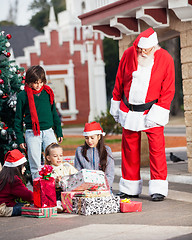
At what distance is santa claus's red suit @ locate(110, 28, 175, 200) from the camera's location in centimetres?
776

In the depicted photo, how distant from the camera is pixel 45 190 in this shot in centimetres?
707

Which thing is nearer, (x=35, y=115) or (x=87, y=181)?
(x=87, y=181)

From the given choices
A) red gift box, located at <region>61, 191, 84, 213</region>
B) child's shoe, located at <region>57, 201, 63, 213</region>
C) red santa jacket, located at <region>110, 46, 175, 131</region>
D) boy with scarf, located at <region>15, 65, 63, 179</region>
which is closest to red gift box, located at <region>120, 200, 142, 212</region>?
red gift box, located at <region>61, 191, 84, 213</region>

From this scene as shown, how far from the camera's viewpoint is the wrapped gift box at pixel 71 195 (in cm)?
720

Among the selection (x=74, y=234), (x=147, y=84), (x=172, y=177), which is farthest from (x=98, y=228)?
(x=172, y=177)

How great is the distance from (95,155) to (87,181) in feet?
2.61

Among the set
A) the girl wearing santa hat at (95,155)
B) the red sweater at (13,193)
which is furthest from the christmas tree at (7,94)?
the red sweater at (13,193)

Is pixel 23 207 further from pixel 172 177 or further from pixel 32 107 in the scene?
pixel 172 177

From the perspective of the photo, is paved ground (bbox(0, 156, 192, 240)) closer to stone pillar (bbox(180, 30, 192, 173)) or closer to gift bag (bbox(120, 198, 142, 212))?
gift bag (bbox(120, 198, 142, 212))

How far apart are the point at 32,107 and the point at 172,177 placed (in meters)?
2.81

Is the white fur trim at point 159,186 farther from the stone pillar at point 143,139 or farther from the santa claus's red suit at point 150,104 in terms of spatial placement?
the stone pillar at point 143,139

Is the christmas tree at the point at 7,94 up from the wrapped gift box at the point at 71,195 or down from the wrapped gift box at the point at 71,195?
up

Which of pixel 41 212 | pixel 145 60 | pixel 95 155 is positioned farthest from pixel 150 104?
pixel 41 212

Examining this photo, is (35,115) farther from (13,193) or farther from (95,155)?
(13,193)
